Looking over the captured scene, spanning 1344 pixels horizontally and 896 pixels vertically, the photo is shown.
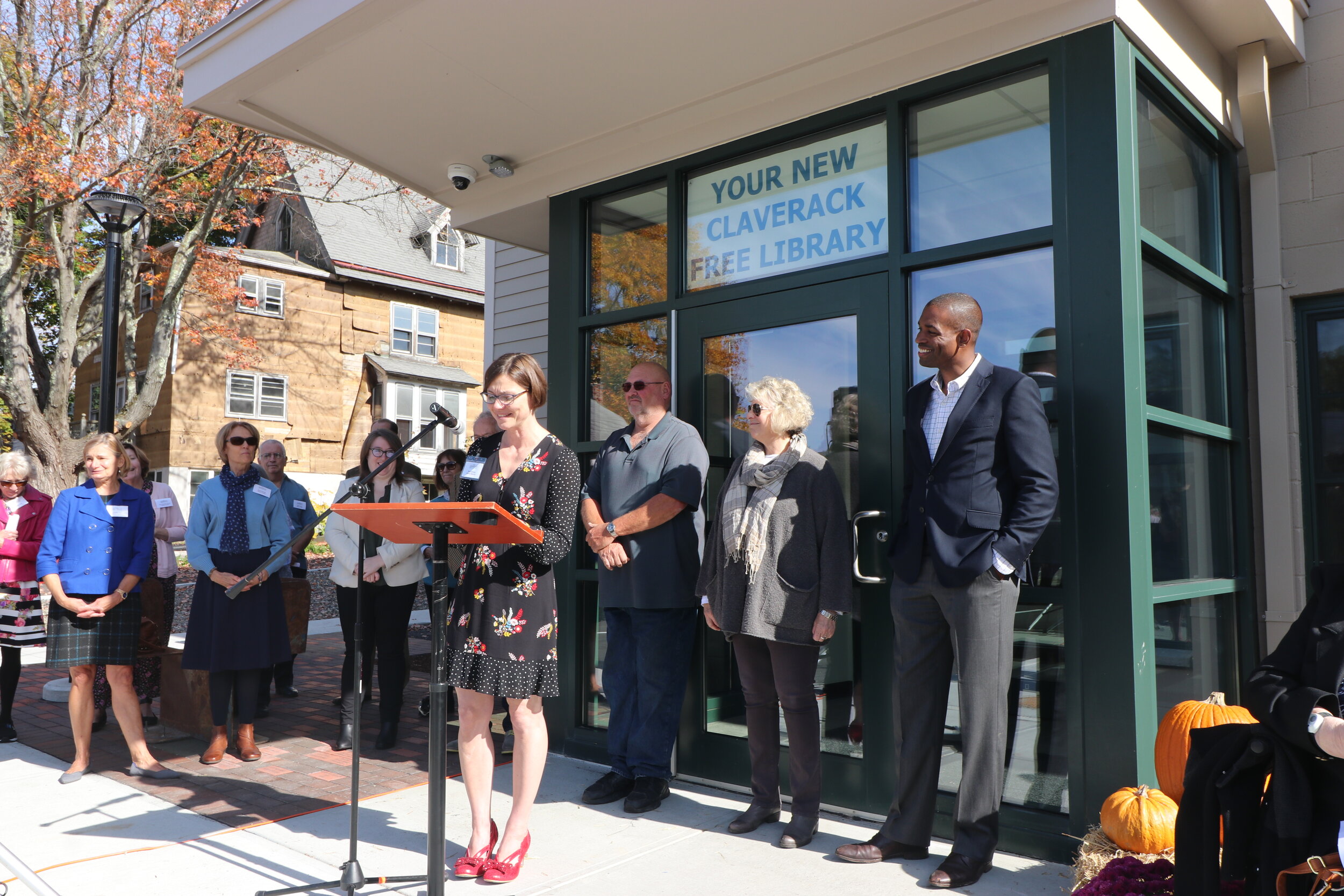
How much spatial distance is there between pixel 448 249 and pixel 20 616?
77.3 feet

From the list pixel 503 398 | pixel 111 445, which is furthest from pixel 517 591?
pixel 111 445

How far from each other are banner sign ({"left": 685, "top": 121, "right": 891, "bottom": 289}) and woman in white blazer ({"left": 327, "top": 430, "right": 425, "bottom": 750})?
2044 millimetres

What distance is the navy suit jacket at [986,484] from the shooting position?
3.20 metres

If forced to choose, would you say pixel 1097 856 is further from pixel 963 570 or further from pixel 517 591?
pixel 517 591

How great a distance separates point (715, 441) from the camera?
4.67 metres

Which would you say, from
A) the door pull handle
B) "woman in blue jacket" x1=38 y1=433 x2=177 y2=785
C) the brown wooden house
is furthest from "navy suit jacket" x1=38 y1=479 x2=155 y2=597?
the brown wooden house

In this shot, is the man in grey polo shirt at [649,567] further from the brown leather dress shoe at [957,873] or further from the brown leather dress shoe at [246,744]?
the brown leather dress shoe at [246,744]

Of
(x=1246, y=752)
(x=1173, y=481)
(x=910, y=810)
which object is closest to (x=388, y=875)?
(x=910, y=810)

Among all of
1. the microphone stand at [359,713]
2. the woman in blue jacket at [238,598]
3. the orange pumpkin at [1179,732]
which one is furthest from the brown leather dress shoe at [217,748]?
the orange pumpkin at [1179,732]

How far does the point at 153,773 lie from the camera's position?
4750 mm

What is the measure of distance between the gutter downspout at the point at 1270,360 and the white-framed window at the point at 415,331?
24.3m

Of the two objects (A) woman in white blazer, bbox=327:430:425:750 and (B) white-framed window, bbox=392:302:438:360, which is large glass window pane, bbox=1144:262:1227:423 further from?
(B) white-framed window, bbox=392:302:438:360

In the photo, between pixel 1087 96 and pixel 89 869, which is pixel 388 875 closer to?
pixel 89 869

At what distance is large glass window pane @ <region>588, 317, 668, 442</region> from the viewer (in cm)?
503
